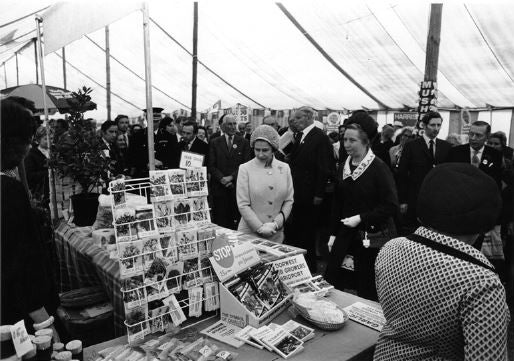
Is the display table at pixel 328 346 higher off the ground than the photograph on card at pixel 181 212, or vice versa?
the photograph on card at pixel 181 212

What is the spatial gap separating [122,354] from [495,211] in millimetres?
1413

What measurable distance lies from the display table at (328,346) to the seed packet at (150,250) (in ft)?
1.21

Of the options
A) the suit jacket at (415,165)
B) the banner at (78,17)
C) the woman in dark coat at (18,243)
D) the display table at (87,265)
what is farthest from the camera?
the suit jacket at (415,165)

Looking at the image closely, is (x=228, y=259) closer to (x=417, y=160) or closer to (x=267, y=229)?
(x=267, y=229)

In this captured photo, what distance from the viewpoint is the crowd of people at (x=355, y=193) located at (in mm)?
1204


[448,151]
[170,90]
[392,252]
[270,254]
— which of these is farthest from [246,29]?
[392,252]

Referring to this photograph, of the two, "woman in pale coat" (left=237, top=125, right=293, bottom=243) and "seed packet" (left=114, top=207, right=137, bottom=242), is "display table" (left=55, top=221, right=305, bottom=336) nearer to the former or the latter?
"woman in pale coat" (left=237, top=125, right=293, bottom=243)

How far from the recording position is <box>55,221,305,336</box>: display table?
2.19 metres

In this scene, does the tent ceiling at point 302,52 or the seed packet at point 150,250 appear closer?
the seed packet at point 150,250

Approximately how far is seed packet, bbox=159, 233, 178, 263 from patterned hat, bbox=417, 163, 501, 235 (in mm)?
1044

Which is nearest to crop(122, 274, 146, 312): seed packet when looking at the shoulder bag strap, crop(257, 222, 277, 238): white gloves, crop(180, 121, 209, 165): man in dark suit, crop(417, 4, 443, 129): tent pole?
the shoulder bag strap

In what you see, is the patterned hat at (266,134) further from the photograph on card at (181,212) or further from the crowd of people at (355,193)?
the photograph on card at (181,212)

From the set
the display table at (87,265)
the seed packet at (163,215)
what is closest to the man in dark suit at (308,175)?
the display table at (87,265)

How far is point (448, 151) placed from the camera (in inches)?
175
